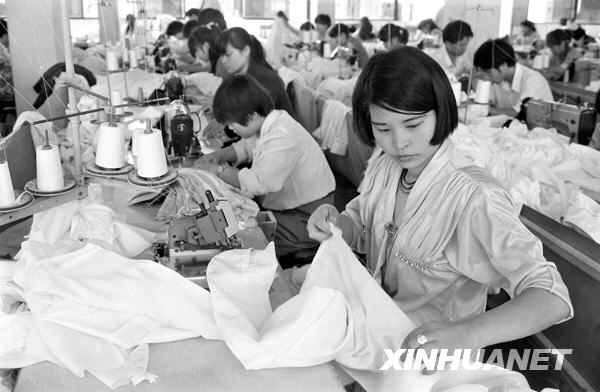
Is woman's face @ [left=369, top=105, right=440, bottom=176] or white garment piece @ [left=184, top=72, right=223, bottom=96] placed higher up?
woman's face @ [left=369, top=105, right=440, bottom=176]

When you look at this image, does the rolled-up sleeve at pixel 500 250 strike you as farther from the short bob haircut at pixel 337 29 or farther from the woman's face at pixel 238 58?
the short bob haircut at pixel 337 29

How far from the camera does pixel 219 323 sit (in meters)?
1.43

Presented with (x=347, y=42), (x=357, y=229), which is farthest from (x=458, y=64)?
(x=357, y=229)

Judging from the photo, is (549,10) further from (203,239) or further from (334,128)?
(203,239)

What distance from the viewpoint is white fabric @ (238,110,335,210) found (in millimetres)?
2973

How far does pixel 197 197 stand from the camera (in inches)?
86.3

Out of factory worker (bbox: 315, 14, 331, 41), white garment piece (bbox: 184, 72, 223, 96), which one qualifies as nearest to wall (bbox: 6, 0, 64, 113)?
white garment piece (bbox: 184, 72, 223, 96)

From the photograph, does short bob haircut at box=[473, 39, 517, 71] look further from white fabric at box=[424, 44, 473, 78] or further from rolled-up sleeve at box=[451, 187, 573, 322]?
rolled-up sleeve at box=[451, 187, 573, 322]

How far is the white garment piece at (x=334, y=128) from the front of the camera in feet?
17.3

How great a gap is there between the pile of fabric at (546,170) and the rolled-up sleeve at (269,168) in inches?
36.1

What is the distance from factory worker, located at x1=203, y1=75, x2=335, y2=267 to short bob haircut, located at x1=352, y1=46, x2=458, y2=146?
139cm

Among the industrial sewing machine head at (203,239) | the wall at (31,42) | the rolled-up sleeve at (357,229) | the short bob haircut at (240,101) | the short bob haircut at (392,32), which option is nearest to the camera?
the industrial sewing machine head at (203,239)

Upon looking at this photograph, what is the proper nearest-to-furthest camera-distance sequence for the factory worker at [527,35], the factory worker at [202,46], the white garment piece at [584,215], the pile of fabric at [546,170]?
the white garment piece at [584,215] → the pile of fabric at [546,170] → the factory worker at [202,46] → the factory worker at [527,35]

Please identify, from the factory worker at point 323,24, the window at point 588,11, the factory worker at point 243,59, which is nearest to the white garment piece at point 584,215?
the factory worker at point 243,59
